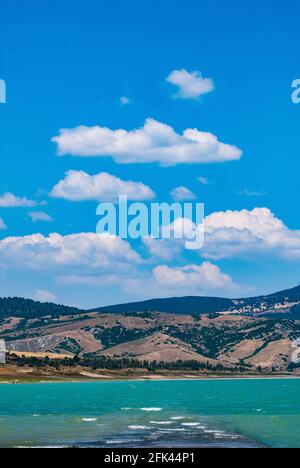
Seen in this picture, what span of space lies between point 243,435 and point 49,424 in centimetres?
4049

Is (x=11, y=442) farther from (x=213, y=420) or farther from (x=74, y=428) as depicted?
(x=213, y=420)

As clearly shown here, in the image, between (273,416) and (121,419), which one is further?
(273,416)

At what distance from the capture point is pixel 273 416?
168125 millimetres

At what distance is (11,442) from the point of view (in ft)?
338
